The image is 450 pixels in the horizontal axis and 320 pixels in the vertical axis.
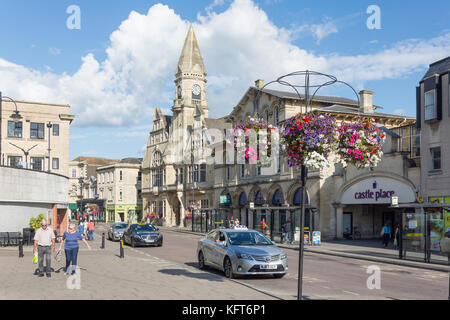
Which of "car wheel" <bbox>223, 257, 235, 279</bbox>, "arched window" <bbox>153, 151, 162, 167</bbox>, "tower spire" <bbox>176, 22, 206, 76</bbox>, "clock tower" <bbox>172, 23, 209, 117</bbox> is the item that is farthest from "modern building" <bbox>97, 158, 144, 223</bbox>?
"car wheel" <bbox>223, 257, 235, 279</bbox>

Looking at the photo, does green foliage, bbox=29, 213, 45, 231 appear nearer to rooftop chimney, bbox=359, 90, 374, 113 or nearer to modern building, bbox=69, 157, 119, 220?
rooftop chimney, bbox=359, 90, 374, 113

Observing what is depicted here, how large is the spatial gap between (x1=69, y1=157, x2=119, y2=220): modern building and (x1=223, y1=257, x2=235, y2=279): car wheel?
85.4m

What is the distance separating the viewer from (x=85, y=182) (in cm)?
10600

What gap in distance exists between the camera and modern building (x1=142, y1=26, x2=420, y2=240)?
33831 mm

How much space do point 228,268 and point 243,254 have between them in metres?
0.80

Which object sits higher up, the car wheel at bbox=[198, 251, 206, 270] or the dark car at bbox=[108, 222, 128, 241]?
the car wheel at bbox=[198, 251, 206, 270]

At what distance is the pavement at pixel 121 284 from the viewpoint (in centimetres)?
1202

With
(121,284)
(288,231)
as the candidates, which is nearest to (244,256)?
(121,284)

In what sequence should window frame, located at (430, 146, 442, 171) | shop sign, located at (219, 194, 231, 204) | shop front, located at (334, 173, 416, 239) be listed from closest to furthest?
1. window frame, located at (430, 146, 442, 171)
2. shop front, located at (334, 173, 416, 239)
3. shop sign, located at (219, 194, 231, 204)

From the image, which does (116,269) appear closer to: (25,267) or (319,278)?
(25,267)

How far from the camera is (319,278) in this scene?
54.6 feet

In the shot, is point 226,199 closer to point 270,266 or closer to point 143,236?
point 143,236

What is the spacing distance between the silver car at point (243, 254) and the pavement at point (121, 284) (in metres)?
0.63

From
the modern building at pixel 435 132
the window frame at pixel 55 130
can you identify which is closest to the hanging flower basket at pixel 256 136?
the modern building at pixel 435 132
